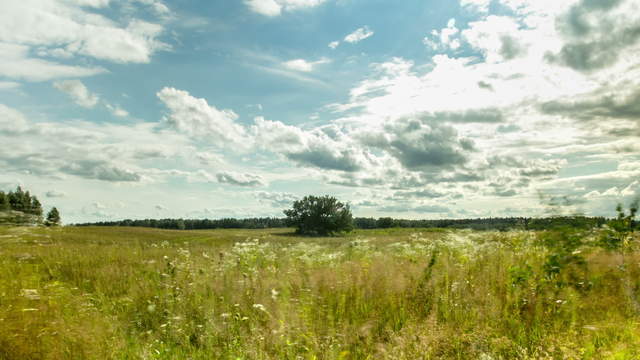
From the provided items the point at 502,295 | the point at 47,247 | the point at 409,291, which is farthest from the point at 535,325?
the point at 47,247

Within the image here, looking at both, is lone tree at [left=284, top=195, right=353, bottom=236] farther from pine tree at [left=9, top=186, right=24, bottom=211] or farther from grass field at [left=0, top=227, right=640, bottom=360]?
grass field at [left=0, top=227, right=640, bottom=360]

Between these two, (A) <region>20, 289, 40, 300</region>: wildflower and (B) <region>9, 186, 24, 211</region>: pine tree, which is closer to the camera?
(A) <region>20, 289, 40, 300</region>: wildflower

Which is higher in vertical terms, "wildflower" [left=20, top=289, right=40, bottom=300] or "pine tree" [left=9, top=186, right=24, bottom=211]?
"pine tree" [left=9, top=186, right=24, bottom=211]

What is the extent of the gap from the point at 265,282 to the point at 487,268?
4638 millimetres

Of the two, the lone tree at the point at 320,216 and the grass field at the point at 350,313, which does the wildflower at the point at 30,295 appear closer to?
the grass field at the point at 350,313

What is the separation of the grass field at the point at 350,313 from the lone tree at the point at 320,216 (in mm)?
Answer: 71972

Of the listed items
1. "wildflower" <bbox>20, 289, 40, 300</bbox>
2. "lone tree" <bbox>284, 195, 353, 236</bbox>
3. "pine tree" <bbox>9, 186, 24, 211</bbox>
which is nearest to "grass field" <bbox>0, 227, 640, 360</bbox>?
"wildflower" <bbox>20, 289, 40, 300</bbox>

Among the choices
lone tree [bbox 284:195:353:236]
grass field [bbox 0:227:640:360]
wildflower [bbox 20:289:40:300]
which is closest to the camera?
grass field [bbox 0:227:640:360]

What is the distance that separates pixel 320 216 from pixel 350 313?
76.2m

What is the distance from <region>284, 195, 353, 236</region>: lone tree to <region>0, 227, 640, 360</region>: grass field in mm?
71972

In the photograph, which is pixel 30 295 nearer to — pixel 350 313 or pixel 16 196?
pixel 350 313

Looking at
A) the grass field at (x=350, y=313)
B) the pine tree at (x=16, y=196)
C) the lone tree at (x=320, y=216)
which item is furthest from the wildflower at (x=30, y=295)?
the pine tree at (x=16, y=196)

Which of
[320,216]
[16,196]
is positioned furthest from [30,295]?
[16,196]

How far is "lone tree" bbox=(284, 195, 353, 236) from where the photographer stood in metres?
82.5
